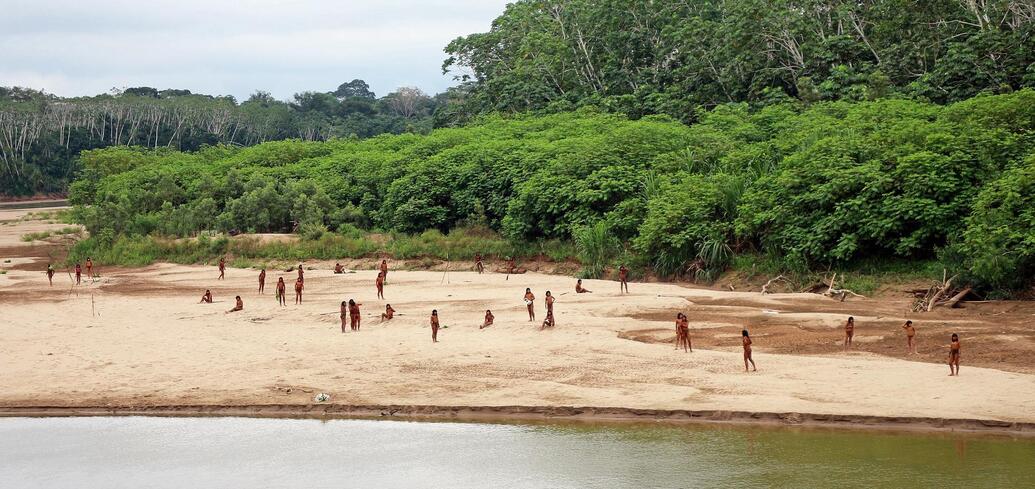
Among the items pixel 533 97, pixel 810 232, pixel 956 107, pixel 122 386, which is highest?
pixel 533 97

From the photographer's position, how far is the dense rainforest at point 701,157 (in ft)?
90.1

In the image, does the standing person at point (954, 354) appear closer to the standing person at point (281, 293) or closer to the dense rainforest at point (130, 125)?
the standing person at point (281, 293)

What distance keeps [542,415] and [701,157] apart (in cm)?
2038

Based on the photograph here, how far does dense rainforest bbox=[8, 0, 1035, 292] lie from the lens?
27.5 meters

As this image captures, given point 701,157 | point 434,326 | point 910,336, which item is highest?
point 701,157

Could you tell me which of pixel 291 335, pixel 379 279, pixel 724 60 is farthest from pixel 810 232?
pixel 724 60

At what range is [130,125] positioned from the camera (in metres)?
123

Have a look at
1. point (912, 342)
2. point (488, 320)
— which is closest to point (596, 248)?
point (488, 320)

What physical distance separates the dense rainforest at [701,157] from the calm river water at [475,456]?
9760mm

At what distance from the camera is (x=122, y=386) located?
2094cm

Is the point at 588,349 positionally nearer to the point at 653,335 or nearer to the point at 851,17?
the point at 653,335

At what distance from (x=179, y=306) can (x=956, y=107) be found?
2223 centimetres

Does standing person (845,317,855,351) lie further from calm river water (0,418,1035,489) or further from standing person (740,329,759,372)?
calm river water (0,418,1035,489)

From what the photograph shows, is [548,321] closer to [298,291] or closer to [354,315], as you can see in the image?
[354,315]
